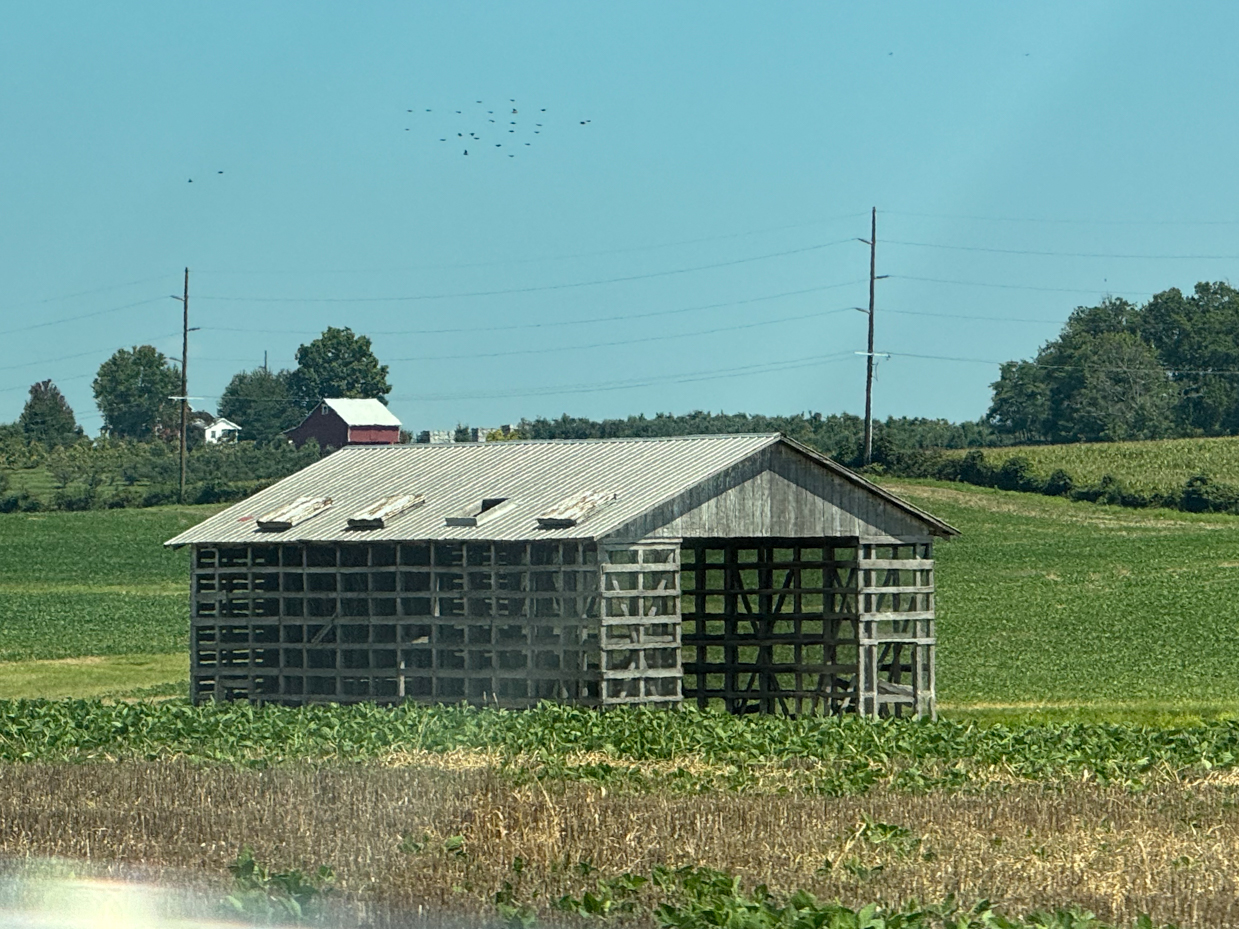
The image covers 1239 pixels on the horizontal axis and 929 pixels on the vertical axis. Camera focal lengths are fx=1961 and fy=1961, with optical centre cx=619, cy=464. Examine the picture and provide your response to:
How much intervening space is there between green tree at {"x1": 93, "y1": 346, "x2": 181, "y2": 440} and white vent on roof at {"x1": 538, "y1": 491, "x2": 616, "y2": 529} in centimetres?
12461

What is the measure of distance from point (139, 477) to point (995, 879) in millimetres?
92742

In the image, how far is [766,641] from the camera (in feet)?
112

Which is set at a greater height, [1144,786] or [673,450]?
[673,450]

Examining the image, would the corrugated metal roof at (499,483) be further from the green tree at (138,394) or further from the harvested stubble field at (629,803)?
the green tree at (138,394)

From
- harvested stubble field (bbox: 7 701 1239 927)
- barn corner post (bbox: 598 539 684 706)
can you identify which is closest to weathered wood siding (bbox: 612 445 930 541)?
barn corner post (bbox: 598 539 684 706)

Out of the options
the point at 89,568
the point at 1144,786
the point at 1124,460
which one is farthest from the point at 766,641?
→ the point at 1124,460

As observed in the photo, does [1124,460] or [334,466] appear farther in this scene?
[1124,460]

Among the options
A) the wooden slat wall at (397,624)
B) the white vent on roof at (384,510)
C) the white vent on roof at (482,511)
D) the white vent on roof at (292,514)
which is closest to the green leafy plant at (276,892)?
the wooden slat wall at (397,624)

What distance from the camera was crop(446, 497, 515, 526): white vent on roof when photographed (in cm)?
3088

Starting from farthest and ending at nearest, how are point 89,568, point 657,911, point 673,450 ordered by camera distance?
point 89,568 → point 673,450 → point 657,911

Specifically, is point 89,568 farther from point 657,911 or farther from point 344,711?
point 657,911

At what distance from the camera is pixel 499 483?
33312mm

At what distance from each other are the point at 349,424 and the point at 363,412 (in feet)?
9.28

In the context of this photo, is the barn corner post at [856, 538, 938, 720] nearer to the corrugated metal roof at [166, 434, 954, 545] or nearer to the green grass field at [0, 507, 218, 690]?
the corrugated metal roof at [166, 434, 954, 545]
